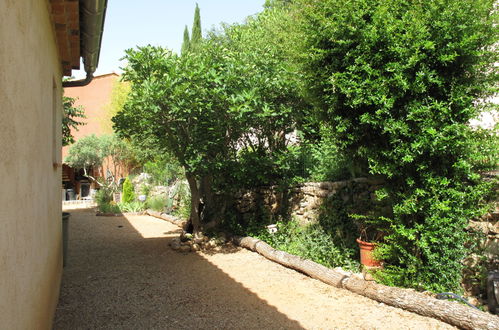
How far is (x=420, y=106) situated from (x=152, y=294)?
4587 mm

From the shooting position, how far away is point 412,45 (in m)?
4.89

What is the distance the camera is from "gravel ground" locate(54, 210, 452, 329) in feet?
14.3

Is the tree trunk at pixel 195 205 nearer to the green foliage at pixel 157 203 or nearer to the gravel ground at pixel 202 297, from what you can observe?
the gravel ground at pixel 202 297

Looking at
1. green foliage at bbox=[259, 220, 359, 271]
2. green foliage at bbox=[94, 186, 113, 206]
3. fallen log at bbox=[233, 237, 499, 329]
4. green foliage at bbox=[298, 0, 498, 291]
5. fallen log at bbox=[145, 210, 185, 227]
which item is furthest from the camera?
green foliage at bbox=[94, 186, 113, 206]

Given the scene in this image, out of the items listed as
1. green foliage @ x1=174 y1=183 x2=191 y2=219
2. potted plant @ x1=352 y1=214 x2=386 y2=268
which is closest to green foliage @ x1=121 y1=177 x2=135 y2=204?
green foliage @ x1=174 y1=183 x2=191 y2=219

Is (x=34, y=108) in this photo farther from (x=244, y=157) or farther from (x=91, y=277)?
(x=244, y=157)

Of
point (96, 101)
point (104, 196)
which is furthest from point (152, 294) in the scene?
point (96, 101)

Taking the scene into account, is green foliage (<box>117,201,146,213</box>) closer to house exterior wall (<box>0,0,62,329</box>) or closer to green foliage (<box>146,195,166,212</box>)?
green foliage (<box>146,195,166,212</box>)

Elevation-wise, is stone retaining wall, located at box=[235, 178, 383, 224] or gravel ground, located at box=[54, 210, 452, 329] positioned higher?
stone retaining wall, located at box=[235, 178, 383, 224]

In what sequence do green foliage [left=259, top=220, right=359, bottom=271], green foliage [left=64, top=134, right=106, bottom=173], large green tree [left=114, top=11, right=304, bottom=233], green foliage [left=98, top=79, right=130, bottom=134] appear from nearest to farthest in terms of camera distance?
green foliage [left=259, top=220, right=359, bottom=271] → large green tree [left=114, top=11, right=304, bottom=233] → green foliage [left=64, top=134, right=106, bottom=173] → green foliage [left=98, top=79, right=130, bottom=134]

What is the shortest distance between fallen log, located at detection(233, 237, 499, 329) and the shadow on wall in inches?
47.5

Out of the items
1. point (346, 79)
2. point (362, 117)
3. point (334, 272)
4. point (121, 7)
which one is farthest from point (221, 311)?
point (121, 7)

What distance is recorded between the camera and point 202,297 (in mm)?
5305

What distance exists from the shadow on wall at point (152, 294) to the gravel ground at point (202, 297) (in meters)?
0.01
